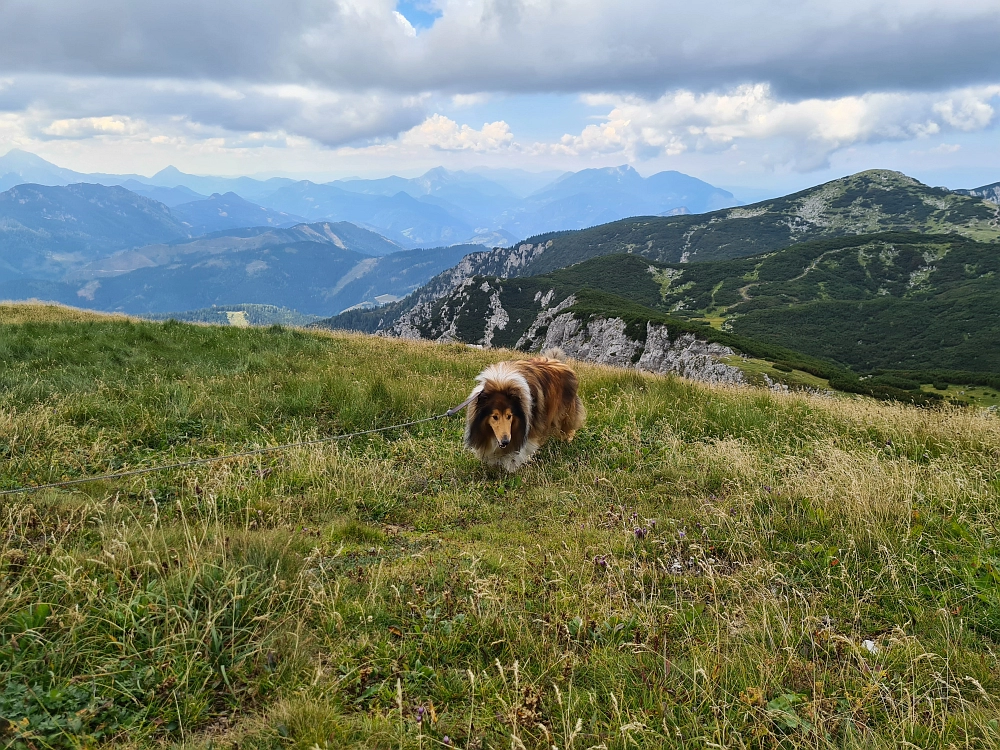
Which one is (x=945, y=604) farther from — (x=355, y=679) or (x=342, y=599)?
(x=342, y=599)

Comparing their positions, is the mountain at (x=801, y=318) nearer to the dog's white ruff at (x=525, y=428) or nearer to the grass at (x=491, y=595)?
the dog's white ruff at (x=525, y=428)

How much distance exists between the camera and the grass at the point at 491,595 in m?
2.70

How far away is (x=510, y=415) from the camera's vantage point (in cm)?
732

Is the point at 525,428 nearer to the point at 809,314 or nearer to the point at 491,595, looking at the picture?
the point at 491,595

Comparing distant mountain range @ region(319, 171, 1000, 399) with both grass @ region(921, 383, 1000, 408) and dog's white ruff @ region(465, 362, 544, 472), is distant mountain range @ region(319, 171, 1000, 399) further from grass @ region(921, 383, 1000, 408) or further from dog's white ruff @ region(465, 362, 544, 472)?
dog's white ruff @ region(465, 362, 544, 472)

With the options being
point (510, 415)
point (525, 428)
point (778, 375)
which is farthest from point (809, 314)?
point (510, 415)

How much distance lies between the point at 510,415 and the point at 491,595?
12.7 feet

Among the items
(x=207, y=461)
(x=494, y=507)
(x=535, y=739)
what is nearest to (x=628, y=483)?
(x=494, y=507)

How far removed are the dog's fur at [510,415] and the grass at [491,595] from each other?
0.41 m

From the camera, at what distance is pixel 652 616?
136 inches

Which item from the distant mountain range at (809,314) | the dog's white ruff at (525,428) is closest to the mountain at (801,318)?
the distant mountain range at (809,314)

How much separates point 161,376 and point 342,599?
28.4 ft

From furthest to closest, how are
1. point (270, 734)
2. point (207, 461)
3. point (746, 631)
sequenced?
point (207, 461), point (746, 631), point (270, 734)

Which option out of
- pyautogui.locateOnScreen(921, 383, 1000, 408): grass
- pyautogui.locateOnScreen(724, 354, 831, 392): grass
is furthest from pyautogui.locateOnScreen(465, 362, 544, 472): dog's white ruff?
pyautogui.locateOnScreen(921, 383, 1000, 408): grass
